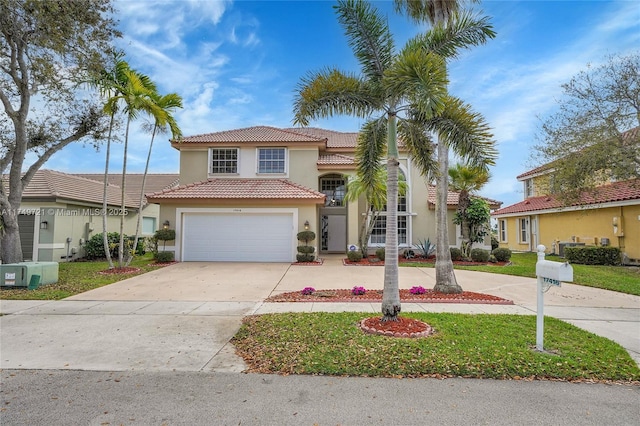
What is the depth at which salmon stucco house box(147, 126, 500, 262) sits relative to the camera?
1584cm

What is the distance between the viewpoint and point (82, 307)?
7.64 metres

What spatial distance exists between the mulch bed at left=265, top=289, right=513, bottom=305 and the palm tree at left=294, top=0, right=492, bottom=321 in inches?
104

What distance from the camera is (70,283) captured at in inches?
408

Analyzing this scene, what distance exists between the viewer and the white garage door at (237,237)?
15812mm

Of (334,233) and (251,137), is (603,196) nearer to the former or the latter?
(334,233)

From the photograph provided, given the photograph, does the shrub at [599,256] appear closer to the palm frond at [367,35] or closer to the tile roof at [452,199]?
the tile roof at [452,199]

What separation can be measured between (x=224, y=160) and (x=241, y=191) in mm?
3239

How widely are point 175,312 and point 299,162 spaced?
12.2 m

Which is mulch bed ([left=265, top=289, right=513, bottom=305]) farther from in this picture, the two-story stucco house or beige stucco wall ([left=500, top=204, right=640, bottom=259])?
beige stucco wall ([left=500, top=204, right=640, bottom=259])

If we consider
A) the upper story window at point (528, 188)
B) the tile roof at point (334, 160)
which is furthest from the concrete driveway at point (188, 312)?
the upper story window at point (528, 188)

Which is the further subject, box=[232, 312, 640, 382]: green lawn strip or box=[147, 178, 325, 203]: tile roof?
box=[147, 178, 325, 203]: tile roof

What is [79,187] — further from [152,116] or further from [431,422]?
[431,422]

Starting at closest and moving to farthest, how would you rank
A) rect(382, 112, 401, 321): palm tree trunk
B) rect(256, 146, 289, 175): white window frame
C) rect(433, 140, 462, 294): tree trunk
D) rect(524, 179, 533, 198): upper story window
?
rect(382, 112, 401, 321): palm tree trunk
rect(433, 140, 462, 294): tree trunk
rect(256, 146, 289, 175): white window frame
rect(524, 179, 533, 198): upper story window

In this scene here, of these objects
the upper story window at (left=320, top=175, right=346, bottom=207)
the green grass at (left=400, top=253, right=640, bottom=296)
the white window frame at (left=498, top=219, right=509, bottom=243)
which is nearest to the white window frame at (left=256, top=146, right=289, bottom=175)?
the upper story window at (left=320, top=175, right=346, bottom=207)
